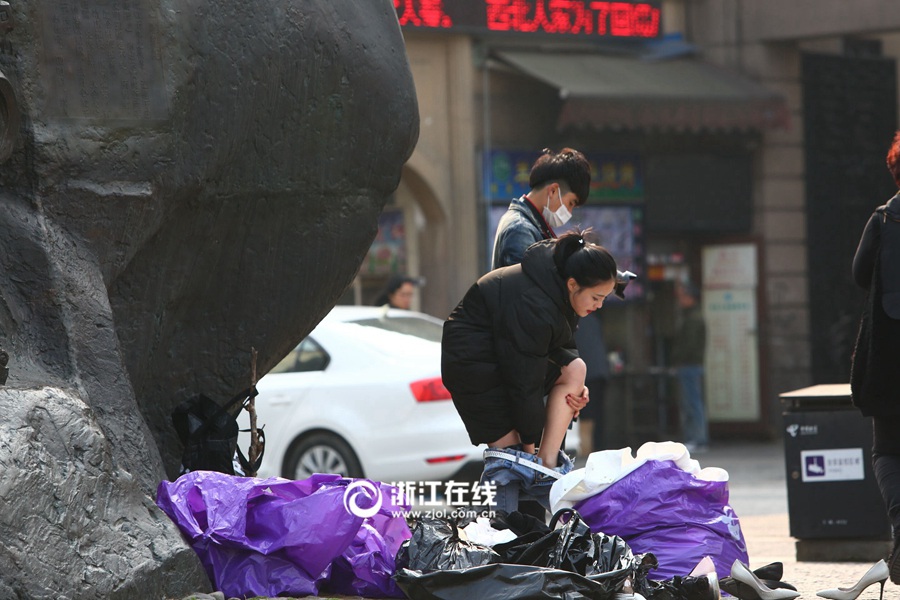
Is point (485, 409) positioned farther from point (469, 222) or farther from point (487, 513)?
point (469, 222)

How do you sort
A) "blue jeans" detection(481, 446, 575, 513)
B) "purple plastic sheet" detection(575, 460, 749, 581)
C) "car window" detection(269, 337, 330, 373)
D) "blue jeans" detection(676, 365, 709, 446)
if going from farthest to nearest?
"blue jeans" detection(676, 365, 709, 446), "car window" detection(269, 337, 330, 373), "blue jeans" detection(481, 446, 575, 513), "purple plastic sheet" detection(575, 460, 749, 581)

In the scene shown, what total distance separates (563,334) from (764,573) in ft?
3.92

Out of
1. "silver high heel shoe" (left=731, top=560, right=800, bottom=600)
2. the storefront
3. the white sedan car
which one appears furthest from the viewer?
the storefront

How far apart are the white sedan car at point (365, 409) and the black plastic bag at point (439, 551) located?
477cm

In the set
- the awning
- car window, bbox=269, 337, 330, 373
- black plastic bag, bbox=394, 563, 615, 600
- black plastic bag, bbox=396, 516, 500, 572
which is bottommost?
black plastic bag, bbox=394, 563, 615, 600

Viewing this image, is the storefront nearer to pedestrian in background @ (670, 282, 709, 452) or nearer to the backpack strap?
pedestrian in background @ (670, 282, 709, 452)

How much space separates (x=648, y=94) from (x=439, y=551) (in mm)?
11790

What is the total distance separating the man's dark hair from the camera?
679cm

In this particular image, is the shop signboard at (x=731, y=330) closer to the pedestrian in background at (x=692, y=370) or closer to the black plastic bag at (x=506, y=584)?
the pedestrian in background at (x=692, y=370)

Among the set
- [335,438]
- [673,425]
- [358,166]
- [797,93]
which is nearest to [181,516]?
[358,166]

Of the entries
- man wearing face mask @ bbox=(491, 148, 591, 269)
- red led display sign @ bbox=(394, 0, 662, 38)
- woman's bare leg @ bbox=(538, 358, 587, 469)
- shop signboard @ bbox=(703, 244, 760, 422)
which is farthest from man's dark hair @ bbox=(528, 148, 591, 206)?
shop signboard @ bbox=(703, 244, 760, 422)

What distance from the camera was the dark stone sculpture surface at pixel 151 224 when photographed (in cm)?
477

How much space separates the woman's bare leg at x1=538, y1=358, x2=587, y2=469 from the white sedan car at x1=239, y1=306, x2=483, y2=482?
13.6 ft

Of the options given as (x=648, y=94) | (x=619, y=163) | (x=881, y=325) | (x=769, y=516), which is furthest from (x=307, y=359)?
(x=619, y=163)
